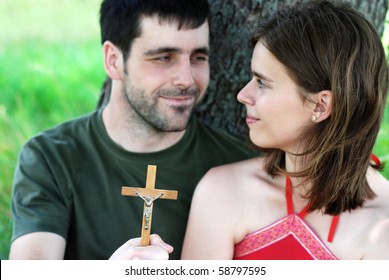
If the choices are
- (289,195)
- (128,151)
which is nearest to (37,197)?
(128,151)

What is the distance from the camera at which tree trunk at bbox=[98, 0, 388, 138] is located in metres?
3.26

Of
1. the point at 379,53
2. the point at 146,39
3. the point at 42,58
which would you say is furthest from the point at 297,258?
the point at 42,58

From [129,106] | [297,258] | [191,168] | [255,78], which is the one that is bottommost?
[297,258]

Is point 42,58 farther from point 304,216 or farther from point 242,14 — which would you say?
point 304,216

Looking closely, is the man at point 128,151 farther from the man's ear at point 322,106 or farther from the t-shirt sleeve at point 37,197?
the man's ear at point 322,106

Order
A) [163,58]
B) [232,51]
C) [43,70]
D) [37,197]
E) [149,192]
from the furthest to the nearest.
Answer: [43,70]
[232,51]
[163,58]
[37,197]
[149,192]

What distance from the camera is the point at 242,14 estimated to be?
3270mm

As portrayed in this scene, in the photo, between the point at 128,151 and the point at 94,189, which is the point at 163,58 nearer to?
the point at 128,151

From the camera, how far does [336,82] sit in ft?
8.21

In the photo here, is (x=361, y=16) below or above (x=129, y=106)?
above

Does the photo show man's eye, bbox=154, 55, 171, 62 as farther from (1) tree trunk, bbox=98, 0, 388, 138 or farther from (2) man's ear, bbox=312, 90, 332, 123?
(2) man's ear, bbox=312, 90, 332, 123

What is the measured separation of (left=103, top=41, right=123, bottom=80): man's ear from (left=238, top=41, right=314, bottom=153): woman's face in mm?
721

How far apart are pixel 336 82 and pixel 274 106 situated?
252mm

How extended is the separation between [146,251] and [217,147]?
0.98 meters
